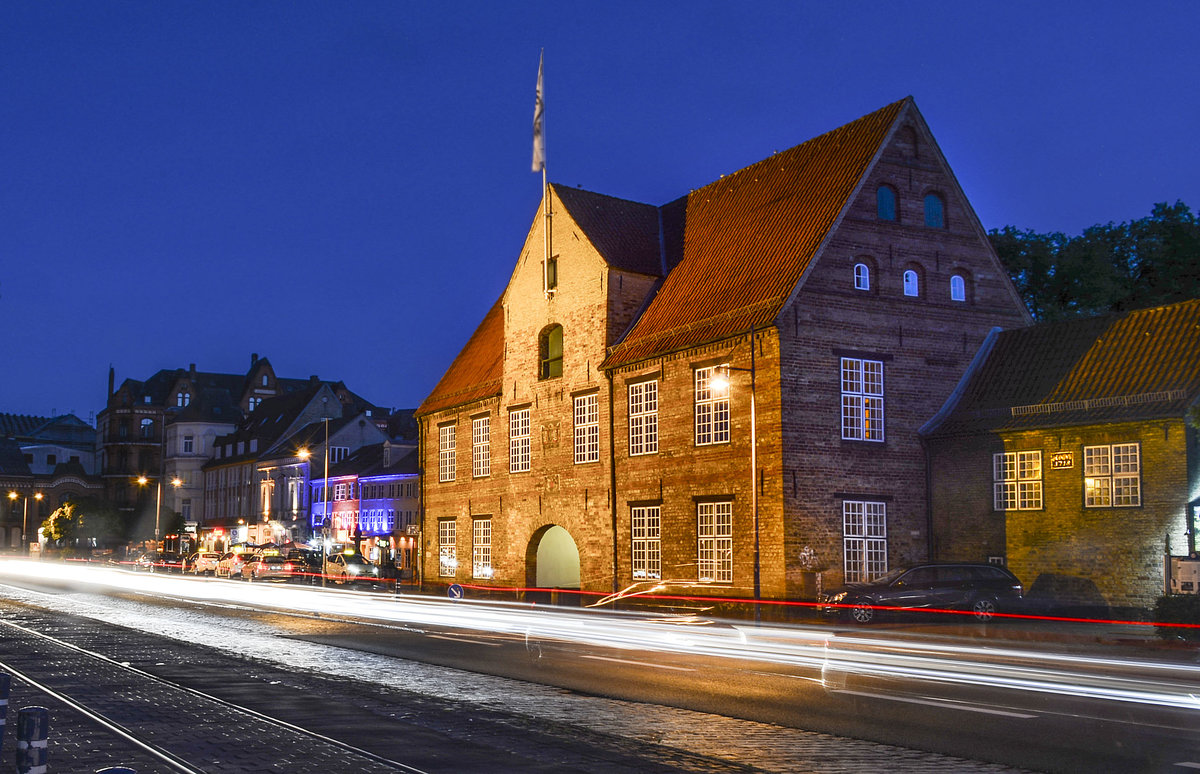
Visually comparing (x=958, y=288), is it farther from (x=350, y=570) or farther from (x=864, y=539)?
(x=350, y=570)

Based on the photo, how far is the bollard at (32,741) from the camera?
6.26 m

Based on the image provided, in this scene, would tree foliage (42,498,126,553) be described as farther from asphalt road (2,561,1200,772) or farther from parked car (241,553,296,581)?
asphalt road (2,561,1200,772)

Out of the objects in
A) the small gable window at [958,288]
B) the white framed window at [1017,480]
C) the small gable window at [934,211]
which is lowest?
the white framed window at [1017,480]

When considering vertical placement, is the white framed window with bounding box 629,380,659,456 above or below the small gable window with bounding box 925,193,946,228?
below

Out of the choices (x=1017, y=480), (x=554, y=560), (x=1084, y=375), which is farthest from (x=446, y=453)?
(x=1084, y=375)

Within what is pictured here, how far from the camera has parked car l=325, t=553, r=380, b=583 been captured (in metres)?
58.9

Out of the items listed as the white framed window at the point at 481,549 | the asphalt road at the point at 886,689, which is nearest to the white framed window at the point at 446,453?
the white framed window at the point at 481,549

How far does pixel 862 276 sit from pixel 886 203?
2.69m

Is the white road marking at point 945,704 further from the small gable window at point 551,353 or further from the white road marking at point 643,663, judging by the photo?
the small gable window at point 551,353

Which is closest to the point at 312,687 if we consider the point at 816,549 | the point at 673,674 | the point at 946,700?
the point at 673,674

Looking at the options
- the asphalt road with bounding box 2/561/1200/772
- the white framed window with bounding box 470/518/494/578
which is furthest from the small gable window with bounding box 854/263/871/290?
the white framed window with bounding box 470/518/494/578

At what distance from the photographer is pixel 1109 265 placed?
47.7m

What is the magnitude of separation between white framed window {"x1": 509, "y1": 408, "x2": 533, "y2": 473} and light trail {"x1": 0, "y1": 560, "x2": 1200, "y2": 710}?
7.73m

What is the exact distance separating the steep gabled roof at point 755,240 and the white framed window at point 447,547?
14.5 m
